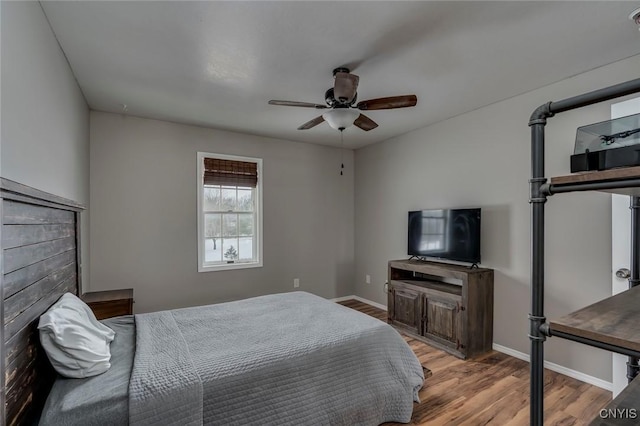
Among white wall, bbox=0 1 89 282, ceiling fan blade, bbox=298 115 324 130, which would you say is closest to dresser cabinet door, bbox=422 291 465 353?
ceiling fan blade, bbox=298 115 324 130

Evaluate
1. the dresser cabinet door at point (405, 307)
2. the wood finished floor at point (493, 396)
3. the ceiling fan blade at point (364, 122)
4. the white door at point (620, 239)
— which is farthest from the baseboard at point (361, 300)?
the ceiling fan blade at point (364, 122)

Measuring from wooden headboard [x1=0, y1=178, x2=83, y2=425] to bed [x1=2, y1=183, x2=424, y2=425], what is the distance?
1 centimetres

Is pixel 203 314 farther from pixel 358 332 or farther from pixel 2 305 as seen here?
pixel 2 305

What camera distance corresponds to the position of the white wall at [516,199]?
2541mm

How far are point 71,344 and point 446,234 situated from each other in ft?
11.0

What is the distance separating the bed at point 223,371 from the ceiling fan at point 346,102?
1578 millimetres

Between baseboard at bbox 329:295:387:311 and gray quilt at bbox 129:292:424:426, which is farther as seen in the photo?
baseboard at bbox 329:295:387:311

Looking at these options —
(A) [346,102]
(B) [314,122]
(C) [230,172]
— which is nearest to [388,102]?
(A) [346,102]

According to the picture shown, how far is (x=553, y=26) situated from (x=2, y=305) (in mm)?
3174

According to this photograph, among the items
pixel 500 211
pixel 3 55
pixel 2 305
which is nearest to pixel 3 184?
pixel 2 305

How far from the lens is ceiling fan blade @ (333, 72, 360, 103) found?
2.22 meters

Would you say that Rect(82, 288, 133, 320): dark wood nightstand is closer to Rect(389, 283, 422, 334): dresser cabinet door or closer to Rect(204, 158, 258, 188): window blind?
Rect(204, 158, 258, 188): window blind

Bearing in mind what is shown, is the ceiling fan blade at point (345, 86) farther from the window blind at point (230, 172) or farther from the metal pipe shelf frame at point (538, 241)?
the window blind at point (230, 172)

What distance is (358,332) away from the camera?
6.95 ft
